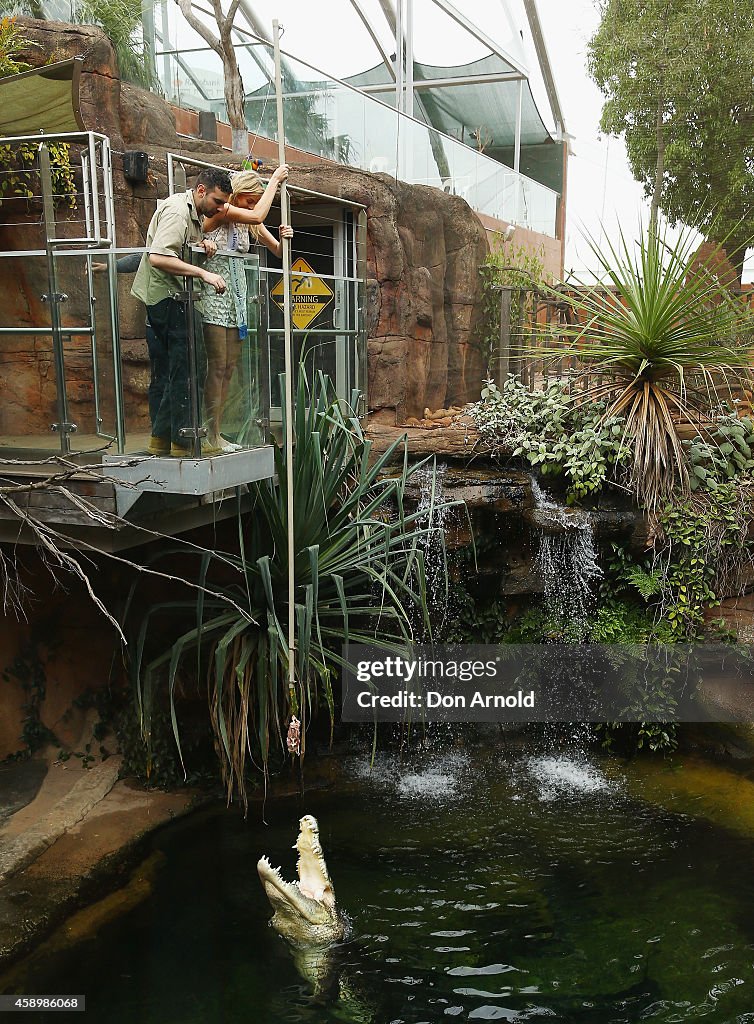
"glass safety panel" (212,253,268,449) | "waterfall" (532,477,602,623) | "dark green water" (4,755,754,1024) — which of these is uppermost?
"glass safety panel" (212,253,268,449)

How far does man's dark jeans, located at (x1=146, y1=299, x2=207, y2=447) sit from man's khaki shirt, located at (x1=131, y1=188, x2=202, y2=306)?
6cm

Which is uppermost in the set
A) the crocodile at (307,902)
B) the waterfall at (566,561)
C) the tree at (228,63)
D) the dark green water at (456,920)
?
the tree at (228,63)

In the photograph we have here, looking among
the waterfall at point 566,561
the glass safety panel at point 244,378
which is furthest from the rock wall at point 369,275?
the waterfall at point 566,561

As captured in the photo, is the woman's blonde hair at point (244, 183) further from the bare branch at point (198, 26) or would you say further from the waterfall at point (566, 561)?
the bare branch at point (198, 26)

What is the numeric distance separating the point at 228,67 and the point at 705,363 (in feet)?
15.9

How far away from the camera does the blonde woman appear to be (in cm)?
458

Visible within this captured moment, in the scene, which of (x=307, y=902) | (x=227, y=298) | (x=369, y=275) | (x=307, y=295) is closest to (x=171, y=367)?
(x=227, y=298)

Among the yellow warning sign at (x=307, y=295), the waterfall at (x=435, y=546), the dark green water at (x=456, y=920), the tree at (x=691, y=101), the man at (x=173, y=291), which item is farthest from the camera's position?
the tree at (x=691, y=101)

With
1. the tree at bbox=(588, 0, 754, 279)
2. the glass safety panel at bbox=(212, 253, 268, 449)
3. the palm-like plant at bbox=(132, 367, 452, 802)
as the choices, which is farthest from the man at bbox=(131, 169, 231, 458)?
the tree at bbox=(588, 0, 754, 279)

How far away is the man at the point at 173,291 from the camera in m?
4.33

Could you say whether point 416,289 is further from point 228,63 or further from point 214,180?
point 214,180

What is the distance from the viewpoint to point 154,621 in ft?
20.7

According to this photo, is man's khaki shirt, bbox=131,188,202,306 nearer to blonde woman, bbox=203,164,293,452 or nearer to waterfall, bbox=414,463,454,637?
blonde woman, bbox=203,164,293,452

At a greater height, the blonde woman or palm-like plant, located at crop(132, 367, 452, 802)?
the blonde woman
